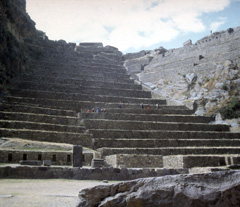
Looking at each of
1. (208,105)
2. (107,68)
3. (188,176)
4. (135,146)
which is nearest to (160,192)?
(188,176)

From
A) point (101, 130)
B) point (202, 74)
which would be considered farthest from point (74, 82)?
point (202, 74)

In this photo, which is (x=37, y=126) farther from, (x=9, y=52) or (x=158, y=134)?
(x=9, y=52)

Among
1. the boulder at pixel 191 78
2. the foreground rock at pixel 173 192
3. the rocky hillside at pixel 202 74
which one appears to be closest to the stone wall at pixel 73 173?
the foreground rock at pixel 173 192

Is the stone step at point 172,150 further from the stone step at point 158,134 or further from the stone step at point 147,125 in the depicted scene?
the stone step at point 147,125

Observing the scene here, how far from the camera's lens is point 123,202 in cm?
424

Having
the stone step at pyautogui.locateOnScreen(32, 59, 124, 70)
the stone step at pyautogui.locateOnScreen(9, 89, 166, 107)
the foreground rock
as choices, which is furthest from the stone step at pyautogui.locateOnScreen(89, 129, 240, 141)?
the stone step at pyautogui.locateOnScreen(32, 59, 124, 70)

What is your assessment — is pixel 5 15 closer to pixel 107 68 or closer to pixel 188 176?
pixel 107 68

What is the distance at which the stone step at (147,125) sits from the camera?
26.3 meters

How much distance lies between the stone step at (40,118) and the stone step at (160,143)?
12.0 feet

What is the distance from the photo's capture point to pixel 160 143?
976 inches

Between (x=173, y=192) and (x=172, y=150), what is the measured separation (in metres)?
19.6

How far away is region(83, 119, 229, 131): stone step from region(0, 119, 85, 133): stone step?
1.69 m

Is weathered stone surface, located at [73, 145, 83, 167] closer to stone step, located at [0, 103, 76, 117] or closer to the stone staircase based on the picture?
the stone staircase

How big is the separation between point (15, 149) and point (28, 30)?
34268 millimetres
